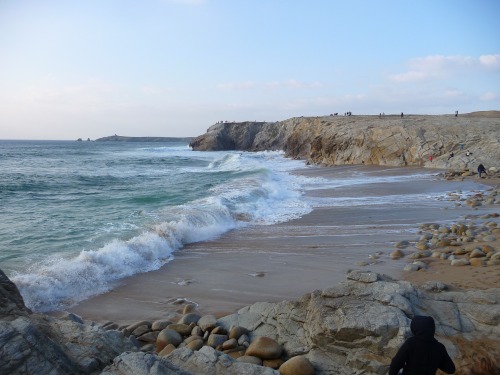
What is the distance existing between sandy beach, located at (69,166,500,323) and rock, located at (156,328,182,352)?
3.91ft

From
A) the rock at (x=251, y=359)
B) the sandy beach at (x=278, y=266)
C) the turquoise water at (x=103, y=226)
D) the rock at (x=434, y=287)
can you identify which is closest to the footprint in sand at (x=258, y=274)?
the sandy beach at (x=278, y=266)

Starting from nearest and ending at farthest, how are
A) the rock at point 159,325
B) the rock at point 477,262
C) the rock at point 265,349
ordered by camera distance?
1. the rock at point 265,349
2. the rock at point 159,325
3. the rock at point 477,262

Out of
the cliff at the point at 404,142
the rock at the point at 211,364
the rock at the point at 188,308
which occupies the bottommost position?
the rock at the point at 188,308

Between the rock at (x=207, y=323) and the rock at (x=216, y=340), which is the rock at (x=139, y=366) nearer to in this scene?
the rock at (x=216, y=340)

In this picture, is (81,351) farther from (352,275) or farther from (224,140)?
(224,140)

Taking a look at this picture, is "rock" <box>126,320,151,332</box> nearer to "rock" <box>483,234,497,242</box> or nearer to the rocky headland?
the rocky headland

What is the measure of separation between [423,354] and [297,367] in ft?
5.10

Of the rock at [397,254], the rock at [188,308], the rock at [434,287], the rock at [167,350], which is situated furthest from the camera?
the rock at [397,254]

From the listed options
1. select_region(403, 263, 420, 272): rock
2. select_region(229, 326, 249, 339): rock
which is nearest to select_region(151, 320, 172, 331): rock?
select_region(229, 326, 249, 339): rock

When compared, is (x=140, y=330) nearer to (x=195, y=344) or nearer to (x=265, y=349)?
(x=195, y=344)

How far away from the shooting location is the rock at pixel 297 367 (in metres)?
4.75

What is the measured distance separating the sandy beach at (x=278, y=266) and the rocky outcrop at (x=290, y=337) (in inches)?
47.4

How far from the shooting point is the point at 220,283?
28.5ft

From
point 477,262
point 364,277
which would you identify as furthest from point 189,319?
point 477,262
